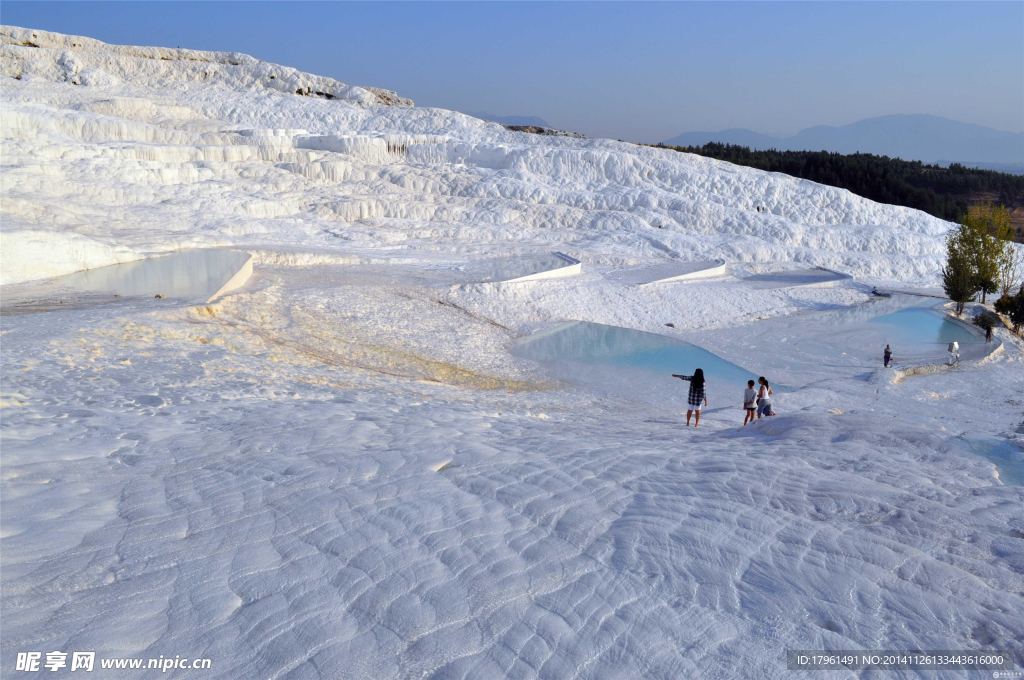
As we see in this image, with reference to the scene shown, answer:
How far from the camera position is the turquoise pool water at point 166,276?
941 centimetres

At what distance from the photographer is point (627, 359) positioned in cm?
1071

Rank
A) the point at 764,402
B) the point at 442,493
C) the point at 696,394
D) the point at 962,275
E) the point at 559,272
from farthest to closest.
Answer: the point at 962,275, the point at 559,272, the point at 764,402, the point at 696,394, the point at 442,493

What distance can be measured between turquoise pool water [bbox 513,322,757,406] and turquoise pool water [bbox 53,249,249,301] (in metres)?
4.73

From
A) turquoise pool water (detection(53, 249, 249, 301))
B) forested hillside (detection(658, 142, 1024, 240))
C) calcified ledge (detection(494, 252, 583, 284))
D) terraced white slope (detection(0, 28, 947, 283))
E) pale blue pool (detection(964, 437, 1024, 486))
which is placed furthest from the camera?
forested hillside (detection(658, 142, 1024, 240))

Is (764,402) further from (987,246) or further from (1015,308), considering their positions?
(987,246)

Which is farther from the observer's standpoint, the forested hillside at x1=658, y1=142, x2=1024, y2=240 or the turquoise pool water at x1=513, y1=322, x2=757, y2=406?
the forested hillside at x1=658, y1=142, x2=1024, y2=240

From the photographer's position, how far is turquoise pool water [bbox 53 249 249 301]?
30.9 feet

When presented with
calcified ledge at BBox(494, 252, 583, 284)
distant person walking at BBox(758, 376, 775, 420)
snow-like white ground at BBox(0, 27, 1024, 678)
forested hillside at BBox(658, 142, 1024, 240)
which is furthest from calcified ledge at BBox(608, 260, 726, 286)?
forested hillside at BBox(658, 142, 1024, 240)

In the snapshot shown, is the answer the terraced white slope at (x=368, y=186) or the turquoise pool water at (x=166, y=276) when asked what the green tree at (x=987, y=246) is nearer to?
the terraced white slope at (x=368, y=186)

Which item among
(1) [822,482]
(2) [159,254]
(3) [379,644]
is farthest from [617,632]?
(2) [159,254]

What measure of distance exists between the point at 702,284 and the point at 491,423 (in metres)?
11.8

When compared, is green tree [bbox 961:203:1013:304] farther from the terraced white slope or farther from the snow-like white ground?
the snow-like white ground

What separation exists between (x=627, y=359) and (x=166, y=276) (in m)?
7.27

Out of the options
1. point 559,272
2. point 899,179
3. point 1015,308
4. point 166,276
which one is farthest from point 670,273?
point 899,179
